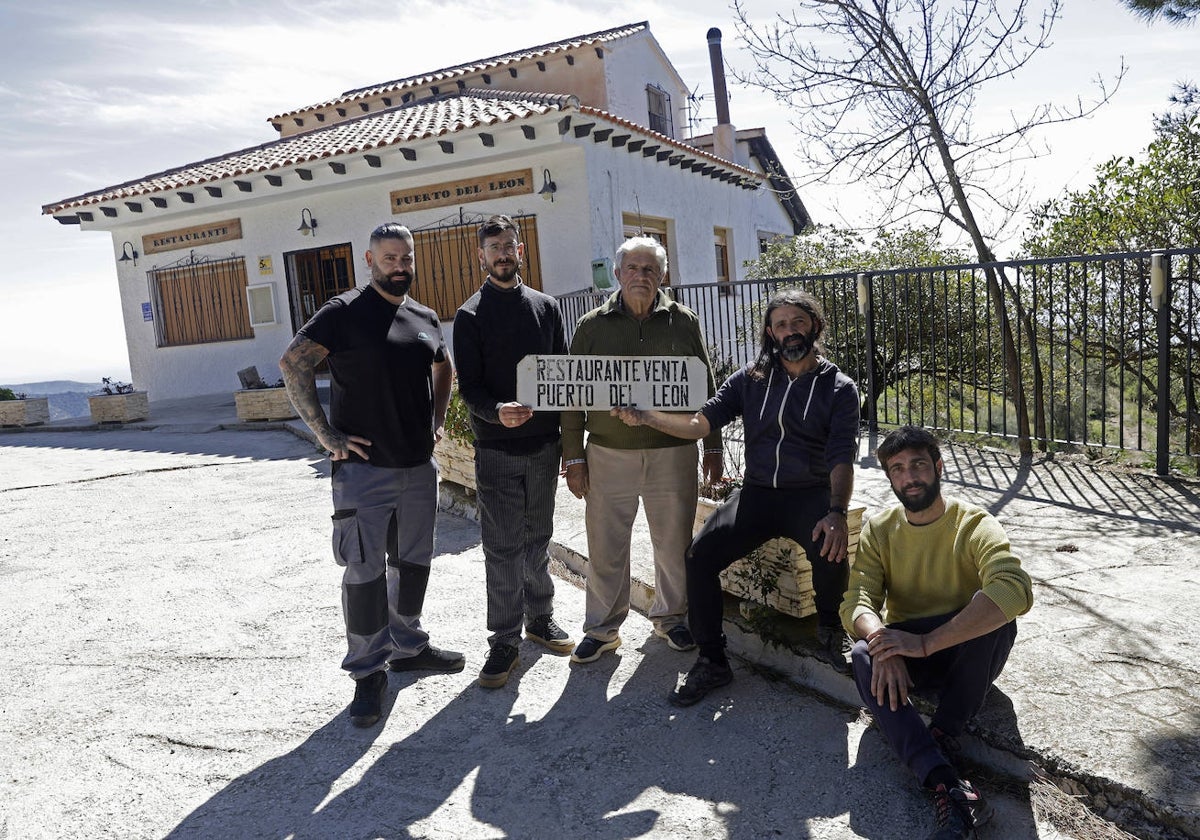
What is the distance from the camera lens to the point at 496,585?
12.4ft

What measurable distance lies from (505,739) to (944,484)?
149 inches

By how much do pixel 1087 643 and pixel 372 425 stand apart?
2878 mm

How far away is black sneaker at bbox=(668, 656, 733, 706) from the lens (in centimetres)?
336

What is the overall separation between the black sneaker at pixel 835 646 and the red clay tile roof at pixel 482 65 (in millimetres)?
14586

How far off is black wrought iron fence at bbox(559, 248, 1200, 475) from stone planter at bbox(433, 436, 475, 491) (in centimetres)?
273

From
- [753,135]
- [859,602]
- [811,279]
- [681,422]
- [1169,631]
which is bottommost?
[1169,631]

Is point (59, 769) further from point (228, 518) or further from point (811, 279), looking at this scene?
point (811, 279)

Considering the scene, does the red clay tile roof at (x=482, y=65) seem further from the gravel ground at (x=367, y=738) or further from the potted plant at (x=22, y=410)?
the gravel ground at (x=367, y=738)

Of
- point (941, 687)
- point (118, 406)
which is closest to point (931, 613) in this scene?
point (941, 687)

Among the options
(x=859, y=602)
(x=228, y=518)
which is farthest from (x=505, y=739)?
(x=228, y=518)

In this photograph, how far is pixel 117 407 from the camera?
555 inches

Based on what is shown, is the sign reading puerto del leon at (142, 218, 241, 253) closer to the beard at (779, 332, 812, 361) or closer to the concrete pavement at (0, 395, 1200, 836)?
the concrete pavement at (0, 395, 1200, 836)

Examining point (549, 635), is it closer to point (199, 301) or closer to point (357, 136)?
point (357, 136)

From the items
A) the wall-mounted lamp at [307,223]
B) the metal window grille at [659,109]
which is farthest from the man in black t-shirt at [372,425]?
the metal window grille at [659,109]
